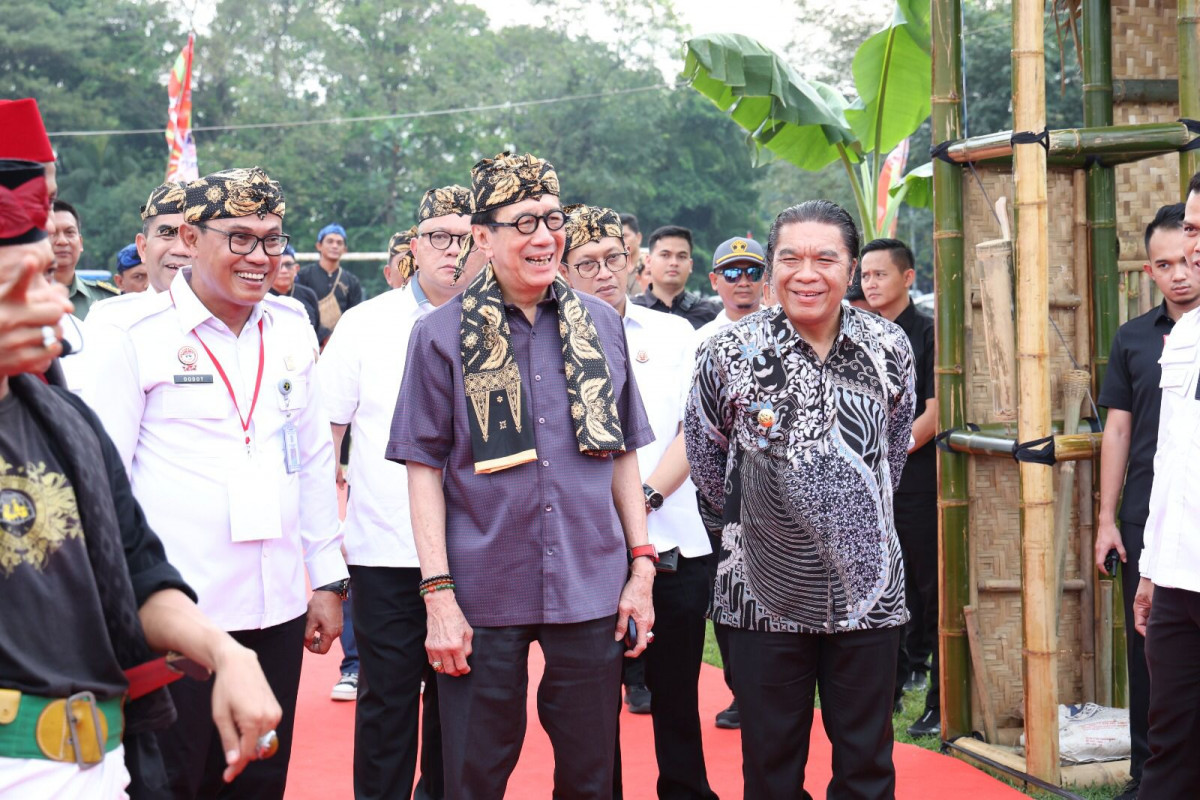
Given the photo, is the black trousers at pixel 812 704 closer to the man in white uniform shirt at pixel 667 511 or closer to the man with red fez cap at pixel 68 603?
the man in white uniform shirt at pixel 667 511

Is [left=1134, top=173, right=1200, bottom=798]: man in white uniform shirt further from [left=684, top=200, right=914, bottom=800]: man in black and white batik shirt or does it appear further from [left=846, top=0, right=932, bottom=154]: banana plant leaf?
[left=846, top=0, right=932, bottom=154]: banana plant leaf

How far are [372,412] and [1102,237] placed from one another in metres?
3.07

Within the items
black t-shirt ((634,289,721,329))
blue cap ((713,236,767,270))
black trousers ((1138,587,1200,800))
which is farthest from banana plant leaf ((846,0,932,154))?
black trousers ((1138,587,1200,800))

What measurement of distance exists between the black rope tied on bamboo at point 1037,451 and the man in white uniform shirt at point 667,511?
3.96 feet

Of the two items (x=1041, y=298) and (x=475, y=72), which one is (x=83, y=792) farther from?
(x=475, y=72)

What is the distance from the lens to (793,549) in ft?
12.0

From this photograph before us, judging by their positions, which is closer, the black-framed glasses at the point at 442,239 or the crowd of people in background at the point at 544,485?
the crowd of people in background at the point at 544,485

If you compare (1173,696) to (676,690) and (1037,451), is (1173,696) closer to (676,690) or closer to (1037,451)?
(1037,451)

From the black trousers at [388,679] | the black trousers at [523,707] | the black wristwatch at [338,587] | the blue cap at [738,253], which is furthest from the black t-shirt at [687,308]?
the black trousers at [523,707]

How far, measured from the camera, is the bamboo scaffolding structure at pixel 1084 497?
540cm

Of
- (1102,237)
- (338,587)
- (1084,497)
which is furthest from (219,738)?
(1102,237)

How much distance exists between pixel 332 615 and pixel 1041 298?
2748 mm

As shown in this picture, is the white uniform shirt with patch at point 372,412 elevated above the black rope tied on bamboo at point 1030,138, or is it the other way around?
the black rope tied on bamboo at point 1030,138

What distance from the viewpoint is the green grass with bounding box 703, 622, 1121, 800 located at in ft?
16.0
